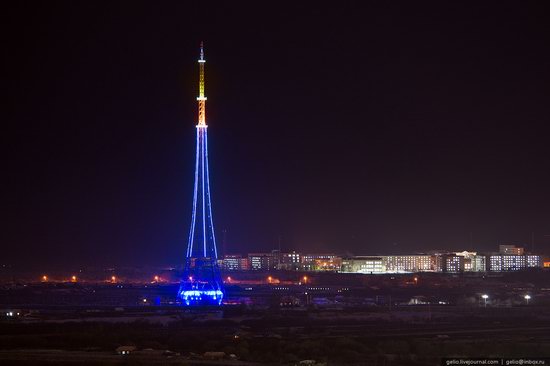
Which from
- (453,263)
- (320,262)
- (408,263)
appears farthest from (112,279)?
(453,263)

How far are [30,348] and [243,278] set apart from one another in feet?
230

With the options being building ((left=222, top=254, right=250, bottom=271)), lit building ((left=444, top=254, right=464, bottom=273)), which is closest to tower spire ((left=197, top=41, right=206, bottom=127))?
lit building ((left=444, top=254, right=464, bottom=273))

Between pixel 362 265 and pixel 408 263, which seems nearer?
pixel 362 265

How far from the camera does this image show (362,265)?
115688 millimetres

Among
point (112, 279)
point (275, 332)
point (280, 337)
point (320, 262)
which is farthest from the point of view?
point (320, 262)

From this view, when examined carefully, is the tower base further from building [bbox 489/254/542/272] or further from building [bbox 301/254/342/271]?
building [bbox 489/254/542/272]

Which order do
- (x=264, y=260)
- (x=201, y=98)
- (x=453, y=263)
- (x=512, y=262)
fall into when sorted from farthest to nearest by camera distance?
(x=264, y=260) < (x=512, y=262) < (x=453, y=263) < (x=201, y=98)

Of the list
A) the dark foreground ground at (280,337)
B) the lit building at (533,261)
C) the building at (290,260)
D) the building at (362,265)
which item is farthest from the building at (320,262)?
the dark foreground ground at (280,337)

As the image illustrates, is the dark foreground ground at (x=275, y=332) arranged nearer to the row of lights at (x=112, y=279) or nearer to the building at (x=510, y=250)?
the row of lights at (x=112, y=279)

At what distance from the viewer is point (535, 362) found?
19.9 meters

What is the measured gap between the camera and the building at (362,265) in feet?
375

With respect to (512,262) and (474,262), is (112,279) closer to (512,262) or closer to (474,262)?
(474,262)

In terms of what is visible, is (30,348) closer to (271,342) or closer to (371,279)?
(271,342)

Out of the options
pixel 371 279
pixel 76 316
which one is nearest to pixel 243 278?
pixel 371 279
